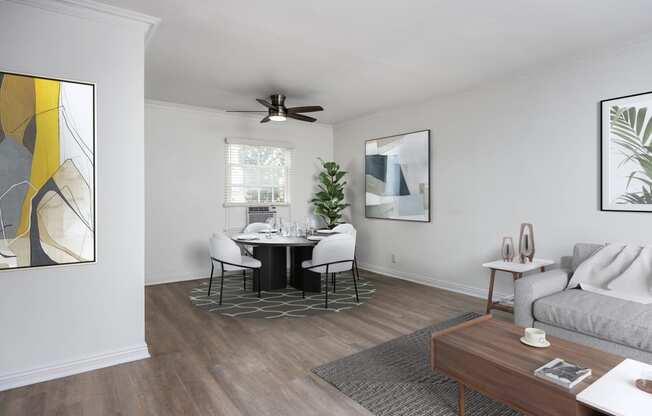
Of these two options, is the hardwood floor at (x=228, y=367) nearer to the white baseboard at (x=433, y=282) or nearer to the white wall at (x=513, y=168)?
the white baseboard at (x=433, y=282)

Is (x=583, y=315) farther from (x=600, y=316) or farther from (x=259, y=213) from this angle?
(x=259, y=213)

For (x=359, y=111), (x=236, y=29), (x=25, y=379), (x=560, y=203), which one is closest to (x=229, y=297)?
(x=25, y=379)

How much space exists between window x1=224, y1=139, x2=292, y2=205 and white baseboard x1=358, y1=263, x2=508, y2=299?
75.5 inches

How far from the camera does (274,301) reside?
438cm

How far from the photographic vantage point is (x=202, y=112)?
5.63 meters

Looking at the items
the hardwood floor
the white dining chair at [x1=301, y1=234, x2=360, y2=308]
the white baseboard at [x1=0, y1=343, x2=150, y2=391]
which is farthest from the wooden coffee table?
the white baseboard at [x1=0, y1=343, x2=150, y2=391]

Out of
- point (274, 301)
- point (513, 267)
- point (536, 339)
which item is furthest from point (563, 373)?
point (274, 301)

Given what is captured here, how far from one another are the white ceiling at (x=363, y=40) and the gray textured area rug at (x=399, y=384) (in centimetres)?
260

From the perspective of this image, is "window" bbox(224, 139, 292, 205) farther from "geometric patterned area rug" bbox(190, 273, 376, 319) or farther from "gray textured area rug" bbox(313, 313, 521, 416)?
"gray textured area rug" bbox(313, 313, 521, 416)

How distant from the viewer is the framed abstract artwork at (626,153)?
10.6 feet

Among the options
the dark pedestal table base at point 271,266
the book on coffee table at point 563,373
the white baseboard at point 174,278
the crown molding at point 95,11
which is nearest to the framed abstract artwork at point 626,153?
the book on coffee table at point 563,373

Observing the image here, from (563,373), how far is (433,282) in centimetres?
354

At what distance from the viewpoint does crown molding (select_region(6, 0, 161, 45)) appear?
2512mm

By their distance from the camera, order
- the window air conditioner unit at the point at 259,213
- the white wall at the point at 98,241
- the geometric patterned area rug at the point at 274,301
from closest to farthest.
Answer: the white wall at the point at 98,241 → the geometric patterned area rug at the point at 274,301 → the window air conditioner unit at the point at 259,213
